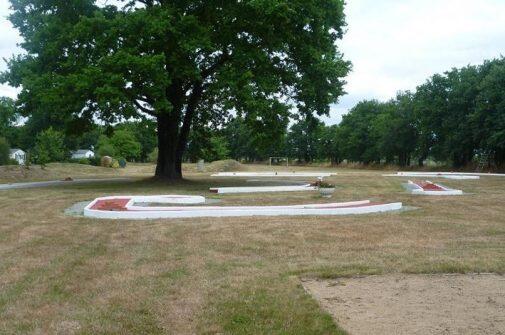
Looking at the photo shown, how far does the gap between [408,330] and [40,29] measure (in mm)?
23248

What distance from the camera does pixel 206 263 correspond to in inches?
314

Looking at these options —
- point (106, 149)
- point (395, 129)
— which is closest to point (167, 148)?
point (395, 129)

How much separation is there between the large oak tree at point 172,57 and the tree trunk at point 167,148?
0.23 ft

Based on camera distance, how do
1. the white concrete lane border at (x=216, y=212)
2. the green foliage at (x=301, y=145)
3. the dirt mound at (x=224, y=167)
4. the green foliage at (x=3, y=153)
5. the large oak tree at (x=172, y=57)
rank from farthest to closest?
the green foliage at (x=301, y=145)
the dirt mound at (x=224, y=167)
the green foliage at (x=3, y=153)
the large oak tree at (x=172, y=57)
the white concrete lane border at (x=216, y=212)

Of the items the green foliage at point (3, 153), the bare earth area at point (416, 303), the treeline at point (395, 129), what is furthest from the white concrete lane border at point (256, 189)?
the green foliage at point (3, 153)

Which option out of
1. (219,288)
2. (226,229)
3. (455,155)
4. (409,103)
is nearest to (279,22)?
(226,229)

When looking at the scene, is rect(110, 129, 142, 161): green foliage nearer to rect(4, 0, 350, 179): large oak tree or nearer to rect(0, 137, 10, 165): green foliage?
rect(0, 137, 10, 165): green foliage

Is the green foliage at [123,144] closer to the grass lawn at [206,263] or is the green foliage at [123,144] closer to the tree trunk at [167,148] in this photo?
the tree trunk at [167,148]

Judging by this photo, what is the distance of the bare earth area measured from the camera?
512 cm

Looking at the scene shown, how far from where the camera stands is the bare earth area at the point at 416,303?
512cm

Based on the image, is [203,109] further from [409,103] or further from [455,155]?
[409,103]

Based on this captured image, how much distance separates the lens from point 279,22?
23.9 metres

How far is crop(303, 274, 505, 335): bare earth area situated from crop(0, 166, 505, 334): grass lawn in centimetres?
29

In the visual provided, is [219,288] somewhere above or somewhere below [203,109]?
below
